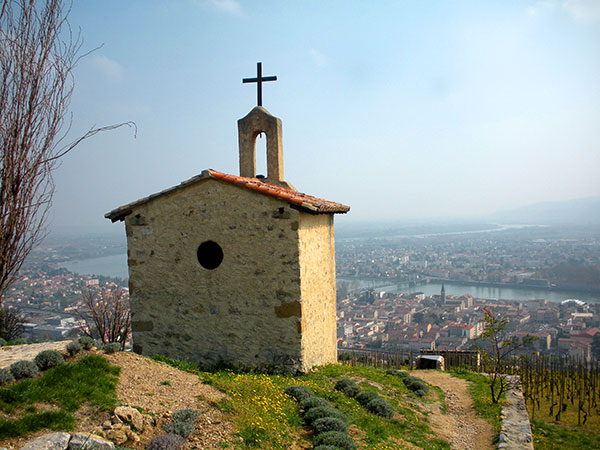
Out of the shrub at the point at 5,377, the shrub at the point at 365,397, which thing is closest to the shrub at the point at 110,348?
the shrub at the point at 5,377

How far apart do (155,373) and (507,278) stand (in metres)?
56.4

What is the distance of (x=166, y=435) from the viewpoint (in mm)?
5465

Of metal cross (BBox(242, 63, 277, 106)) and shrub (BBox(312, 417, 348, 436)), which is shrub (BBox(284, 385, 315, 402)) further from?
metal cross (BBox(242, 63, 277, 106))

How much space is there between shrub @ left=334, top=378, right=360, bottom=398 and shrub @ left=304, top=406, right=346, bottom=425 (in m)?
1.63

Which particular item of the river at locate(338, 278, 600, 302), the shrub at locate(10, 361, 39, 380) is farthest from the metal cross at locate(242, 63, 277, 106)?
the river at locate(338, 278, 600, 302)

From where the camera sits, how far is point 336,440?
6.13m

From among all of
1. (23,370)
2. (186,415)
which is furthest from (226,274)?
(23,370)

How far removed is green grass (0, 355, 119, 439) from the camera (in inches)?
203

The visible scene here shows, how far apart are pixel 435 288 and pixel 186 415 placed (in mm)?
55151

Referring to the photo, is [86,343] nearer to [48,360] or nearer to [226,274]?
[48,360]

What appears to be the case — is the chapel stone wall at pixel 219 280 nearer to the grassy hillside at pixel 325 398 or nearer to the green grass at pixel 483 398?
the grassy hillside at pixel 325 398

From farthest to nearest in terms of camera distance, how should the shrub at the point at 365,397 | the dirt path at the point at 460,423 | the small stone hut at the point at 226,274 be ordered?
the small stone hut at the point at 226,274
the shrub at the point at 365,397
the dirt path at the point at 460,423

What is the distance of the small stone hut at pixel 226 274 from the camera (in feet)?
31.3

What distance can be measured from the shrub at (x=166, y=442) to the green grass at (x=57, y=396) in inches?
38.2
